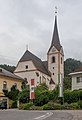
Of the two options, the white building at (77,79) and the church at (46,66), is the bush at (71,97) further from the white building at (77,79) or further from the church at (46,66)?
the church at (46,66)

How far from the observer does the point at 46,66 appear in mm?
108062

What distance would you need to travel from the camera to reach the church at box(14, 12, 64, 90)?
94125 millimetres

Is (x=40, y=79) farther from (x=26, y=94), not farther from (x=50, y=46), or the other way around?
(x=26, y=94)

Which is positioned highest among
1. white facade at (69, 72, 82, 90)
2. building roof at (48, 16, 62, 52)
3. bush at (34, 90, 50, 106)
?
building roof at (48, 16, 62, 52)

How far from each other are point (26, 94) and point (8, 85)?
Result: 9.42 metres

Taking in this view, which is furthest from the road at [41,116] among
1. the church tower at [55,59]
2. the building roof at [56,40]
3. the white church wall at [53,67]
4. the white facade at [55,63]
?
the building roof at [56,40]

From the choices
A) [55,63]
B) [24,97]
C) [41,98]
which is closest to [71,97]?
[41,98]

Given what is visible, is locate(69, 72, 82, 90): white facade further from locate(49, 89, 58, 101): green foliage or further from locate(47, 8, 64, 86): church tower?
locate(47, 8, 64, 86): church tower

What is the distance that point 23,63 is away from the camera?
316 ft

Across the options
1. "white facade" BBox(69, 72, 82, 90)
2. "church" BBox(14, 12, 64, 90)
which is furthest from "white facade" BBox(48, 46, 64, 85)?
"white facade" BBox(69, 72, 82, 90)

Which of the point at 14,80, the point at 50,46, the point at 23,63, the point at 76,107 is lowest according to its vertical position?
the point at 76,107

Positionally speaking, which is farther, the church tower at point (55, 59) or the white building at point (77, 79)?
the church tower at point (55, 59)

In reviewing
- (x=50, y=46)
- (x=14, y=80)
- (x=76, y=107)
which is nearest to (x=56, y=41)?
(x=50, y=46)

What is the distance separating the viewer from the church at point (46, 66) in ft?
309
